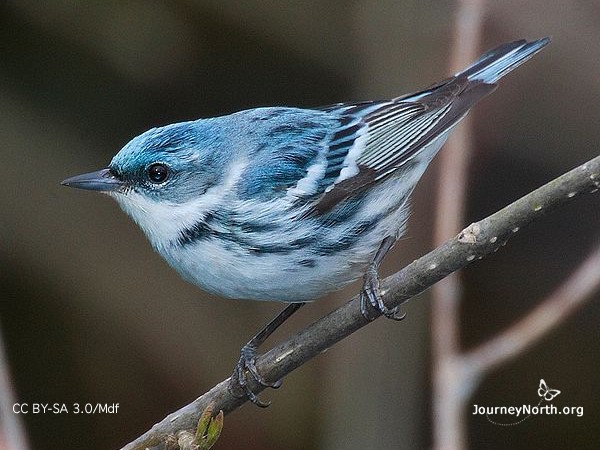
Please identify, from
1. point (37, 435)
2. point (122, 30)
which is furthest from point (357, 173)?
point (37, 435)

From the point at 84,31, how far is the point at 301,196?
66 centimetres

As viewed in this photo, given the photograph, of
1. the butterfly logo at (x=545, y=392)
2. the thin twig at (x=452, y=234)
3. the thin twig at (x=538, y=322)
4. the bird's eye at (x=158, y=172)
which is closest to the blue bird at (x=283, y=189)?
the bird's eye at (x=158, y=172)

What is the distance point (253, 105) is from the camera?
1.72m

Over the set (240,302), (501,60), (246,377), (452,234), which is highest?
(501,60)

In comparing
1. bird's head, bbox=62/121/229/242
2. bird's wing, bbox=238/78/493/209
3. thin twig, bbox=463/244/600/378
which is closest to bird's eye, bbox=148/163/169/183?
bird's head, bbox=62/121/229/242

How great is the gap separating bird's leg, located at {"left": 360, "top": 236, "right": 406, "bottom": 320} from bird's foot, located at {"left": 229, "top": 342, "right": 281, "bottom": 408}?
0.77ft

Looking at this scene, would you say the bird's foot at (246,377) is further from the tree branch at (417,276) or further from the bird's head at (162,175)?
the bird's head at (162,175)

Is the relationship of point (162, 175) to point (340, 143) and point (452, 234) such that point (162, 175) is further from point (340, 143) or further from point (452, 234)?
point (452, 234)

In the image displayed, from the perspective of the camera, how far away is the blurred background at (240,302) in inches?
67.8

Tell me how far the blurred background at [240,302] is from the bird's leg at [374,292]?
0.17 meters

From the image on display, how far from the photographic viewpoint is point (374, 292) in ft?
4.67

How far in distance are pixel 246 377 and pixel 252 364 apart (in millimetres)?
30

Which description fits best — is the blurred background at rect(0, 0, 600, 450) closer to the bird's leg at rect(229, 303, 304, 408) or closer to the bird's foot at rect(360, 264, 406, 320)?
the bird's leg at rect(229, 303, 304, 408)

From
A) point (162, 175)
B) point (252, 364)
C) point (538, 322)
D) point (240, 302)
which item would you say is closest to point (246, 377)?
point (252, 364)
